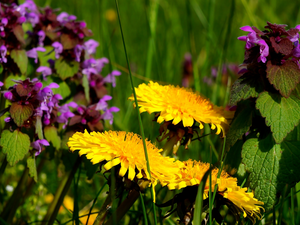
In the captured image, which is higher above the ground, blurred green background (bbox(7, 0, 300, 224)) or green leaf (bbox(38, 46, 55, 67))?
green leaf (bbox(38, 46, 55, 67))

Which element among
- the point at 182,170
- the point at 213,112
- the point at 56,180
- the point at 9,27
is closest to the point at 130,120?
the point at 56,180

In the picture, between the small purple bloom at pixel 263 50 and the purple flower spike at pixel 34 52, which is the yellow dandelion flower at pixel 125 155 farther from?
the purple flower spike at pixel 34 52

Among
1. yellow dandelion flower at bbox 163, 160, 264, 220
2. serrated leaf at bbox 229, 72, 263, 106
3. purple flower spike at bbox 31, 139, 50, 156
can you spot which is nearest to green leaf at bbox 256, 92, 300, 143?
serrated leaf at bbox 229, 72, 263, 106

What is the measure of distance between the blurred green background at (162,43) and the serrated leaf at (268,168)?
304 millimetres

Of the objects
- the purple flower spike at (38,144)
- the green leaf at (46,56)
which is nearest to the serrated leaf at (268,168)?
the purple flower spike at (38,144)

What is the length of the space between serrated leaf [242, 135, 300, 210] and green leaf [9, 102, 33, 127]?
0.55m

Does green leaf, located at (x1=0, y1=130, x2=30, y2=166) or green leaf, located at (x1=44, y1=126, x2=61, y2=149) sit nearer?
green leaf, located at (x1=0, y1=130, x2=30, y2=166)

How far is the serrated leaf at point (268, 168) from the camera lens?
33.7 inches

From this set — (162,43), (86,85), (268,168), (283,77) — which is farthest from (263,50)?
Result: (162,43)

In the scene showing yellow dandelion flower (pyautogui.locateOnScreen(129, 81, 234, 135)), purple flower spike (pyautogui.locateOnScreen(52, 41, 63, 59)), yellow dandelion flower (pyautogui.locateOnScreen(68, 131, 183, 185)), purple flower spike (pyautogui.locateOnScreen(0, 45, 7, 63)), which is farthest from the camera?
purple flower spike (pyautogui.locateOnScreen(52, 41, 63, 59))

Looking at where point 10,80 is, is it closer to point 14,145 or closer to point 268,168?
point 14,145

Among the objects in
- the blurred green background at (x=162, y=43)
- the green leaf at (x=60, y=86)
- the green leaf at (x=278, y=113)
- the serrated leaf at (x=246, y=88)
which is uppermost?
the serrated leaf at (x=246, y=88)

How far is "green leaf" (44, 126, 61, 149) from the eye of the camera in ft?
3.40

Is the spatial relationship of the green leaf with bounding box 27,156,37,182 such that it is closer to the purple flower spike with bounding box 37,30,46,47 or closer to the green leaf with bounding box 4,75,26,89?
the green leaf with bounding box 4,75,26,89
